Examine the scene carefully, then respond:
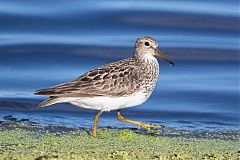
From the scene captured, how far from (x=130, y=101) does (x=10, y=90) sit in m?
3.76

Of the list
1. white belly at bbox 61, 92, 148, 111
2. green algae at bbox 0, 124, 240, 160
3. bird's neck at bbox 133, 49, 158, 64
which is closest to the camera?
green algae at bbox 0, 124, 240, 160

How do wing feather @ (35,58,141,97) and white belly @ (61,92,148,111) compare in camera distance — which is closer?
wing feather @ (35,58,141,97)

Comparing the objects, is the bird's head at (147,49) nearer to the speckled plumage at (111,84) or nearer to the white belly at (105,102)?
the speckled plumage at (111,84)

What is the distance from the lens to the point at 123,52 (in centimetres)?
1433

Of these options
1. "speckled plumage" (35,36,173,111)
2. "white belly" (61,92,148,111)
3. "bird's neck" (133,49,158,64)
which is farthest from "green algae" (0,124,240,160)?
"bird's neck" (133,49,158,64)

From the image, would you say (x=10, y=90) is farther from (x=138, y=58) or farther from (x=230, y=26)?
(x=230, y=26)

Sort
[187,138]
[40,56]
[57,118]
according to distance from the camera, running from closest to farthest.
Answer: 1. [187,138]
2. [57,118]
3. [40,56]

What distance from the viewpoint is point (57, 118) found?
10.2m

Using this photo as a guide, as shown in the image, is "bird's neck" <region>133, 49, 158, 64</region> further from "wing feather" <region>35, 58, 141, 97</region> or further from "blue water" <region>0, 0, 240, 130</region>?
"blue water" <region>0, 0, 240, 130</region>

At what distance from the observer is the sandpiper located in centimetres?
849

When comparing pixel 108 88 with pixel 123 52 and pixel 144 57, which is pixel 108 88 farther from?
pixel 123 52

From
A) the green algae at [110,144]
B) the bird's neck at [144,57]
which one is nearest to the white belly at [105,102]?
the green algae at [110,144]

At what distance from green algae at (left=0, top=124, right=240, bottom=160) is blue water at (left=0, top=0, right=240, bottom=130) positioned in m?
1.00

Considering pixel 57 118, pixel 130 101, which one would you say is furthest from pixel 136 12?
pixel 130 101
